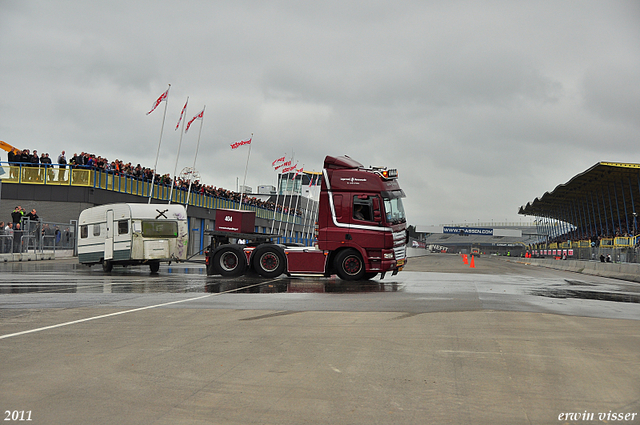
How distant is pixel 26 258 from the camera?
3095cm

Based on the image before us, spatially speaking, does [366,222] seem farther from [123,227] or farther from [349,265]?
[123,227]

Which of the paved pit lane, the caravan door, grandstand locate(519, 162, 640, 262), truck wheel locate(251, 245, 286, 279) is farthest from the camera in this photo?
grandstand locate(519, 162, 640, 262)

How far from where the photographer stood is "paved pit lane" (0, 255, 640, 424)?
189 inches

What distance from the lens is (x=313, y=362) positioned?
6.42 meters

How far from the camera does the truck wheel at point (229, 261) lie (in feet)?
67.8

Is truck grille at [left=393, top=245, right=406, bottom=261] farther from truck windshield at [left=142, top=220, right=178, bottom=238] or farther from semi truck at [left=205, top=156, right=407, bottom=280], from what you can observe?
truck windshield at [left=142, top=220, right=178, bottom=238]

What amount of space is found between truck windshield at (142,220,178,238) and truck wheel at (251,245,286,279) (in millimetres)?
4608

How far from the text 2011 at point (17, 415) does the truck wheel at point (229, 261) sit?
15944 millimetres

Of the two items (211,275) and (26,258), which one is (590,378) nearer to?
(211,275)

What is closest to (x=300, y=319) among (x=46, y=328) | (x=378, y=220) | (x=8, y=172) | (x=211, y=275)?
(x=46, y=328)

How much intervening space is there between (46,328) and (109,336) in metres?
1.29

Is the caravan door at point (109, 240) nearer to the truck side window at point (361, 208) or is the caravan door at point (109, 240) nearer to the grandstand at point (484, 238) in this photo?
the truck side window at point (361, 208)

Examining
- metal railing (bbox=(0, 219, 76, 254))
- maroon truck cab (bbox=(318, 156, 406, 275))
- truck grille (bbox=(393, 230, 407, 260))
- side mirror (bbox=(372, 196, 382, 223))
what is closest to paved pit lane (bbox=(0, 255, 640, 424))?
maroon truck cab (bbox=(318, 156, 406, 275))

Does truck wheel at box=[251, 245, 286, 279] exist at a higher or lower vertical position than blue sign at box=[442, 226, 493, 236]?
lower
